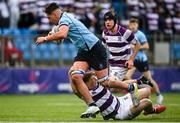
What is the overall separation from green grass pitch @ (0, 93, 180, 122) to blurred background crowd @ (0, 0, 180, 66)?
117 inches

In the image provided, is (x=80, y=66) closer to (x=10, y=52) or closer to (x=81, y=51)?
(x=81, y=51)

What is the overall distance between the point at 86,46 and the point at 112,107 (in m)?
1.46

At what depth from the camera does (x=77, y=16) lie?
99.8 feet

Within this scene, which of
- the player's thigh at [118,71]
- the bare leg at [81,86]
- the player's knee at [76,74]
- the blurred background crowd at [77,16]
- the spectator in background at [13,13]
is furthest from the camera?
the spectator in background at [13,13]

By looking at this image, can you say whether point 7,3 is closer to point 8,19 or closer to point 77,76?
point 8,19

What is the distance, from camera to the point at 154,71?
28.5m

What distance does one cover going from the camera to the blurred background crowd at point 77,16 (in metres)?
26.5

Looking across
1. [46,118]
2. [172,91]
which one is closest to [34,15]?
[172,91]

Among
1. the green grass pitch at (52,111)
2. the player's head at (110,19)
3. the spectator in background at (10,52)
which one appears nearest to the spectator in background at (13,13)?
the spectator in background at (10,52)

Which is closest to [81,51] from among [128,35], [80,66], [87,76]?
[80,66]

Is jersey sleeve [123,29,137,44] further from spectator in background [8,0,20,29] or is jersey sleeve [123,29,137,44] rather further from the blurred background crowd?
spectator in background [8,0,20,29]

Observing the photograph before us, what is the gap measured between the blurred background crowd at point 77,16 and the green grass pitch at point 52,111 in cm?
298

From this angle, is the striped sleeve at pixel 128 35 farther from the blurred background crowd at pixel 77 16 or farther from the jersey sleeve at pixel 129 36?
the blurred background crowd at pixel 77 16

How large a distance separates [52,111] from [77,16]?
1269cm
